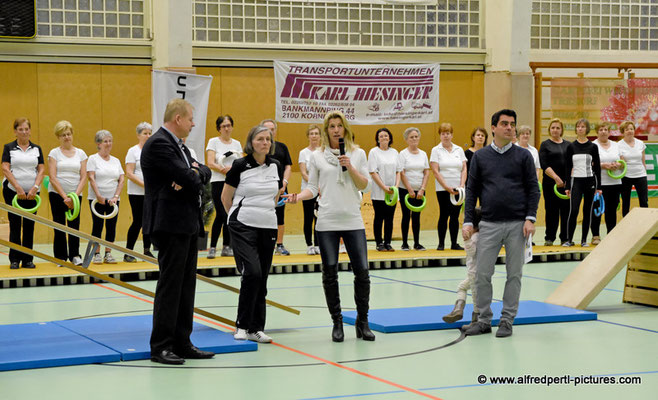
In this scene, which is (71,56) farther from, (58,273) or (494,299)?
(494,299)

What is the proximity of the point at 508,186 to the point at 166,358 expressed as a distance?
2.98m

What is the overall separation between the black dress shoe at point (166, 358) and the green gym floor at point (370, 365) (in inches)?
2.2

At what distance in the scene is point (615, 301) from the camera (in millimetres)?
9133

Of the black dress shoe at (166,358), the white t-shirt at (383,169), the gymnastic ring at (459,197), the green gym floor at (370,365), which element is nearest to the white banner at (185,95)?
the white t-shirt at (383,169)

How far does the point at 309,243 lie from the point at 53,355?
667cm

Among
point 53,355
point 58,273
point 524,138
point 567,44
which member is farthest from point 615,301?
point 567,44

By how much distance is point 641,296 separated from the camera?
28.9ft

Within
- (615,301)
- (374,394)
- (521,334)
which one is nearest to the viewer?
(374,394)

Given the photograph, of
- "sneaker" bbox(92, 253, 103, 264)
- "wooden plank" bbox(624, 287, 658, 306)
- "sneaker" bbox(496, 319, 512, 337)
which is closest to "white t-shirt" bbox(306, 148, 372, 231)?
"sneaker" bbox(496, 319, 512, 337)

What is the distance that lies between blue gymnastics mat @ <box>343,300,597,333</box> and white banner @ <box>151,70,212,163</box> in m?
5.69

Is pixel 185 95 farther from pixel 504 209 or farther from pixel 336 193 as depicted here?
pixel 504 209

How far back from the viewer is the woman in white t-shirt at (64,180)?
10.9 metres

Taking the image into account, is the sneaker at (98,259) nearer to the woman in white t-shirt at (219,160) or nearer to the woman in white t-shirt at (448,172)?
the woman in white t-shirt at (219,160)

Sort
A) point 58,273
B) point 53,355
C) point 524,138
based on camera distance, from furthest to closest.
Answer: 1. point 524,138
2. point 58,273
3. point 53,355
